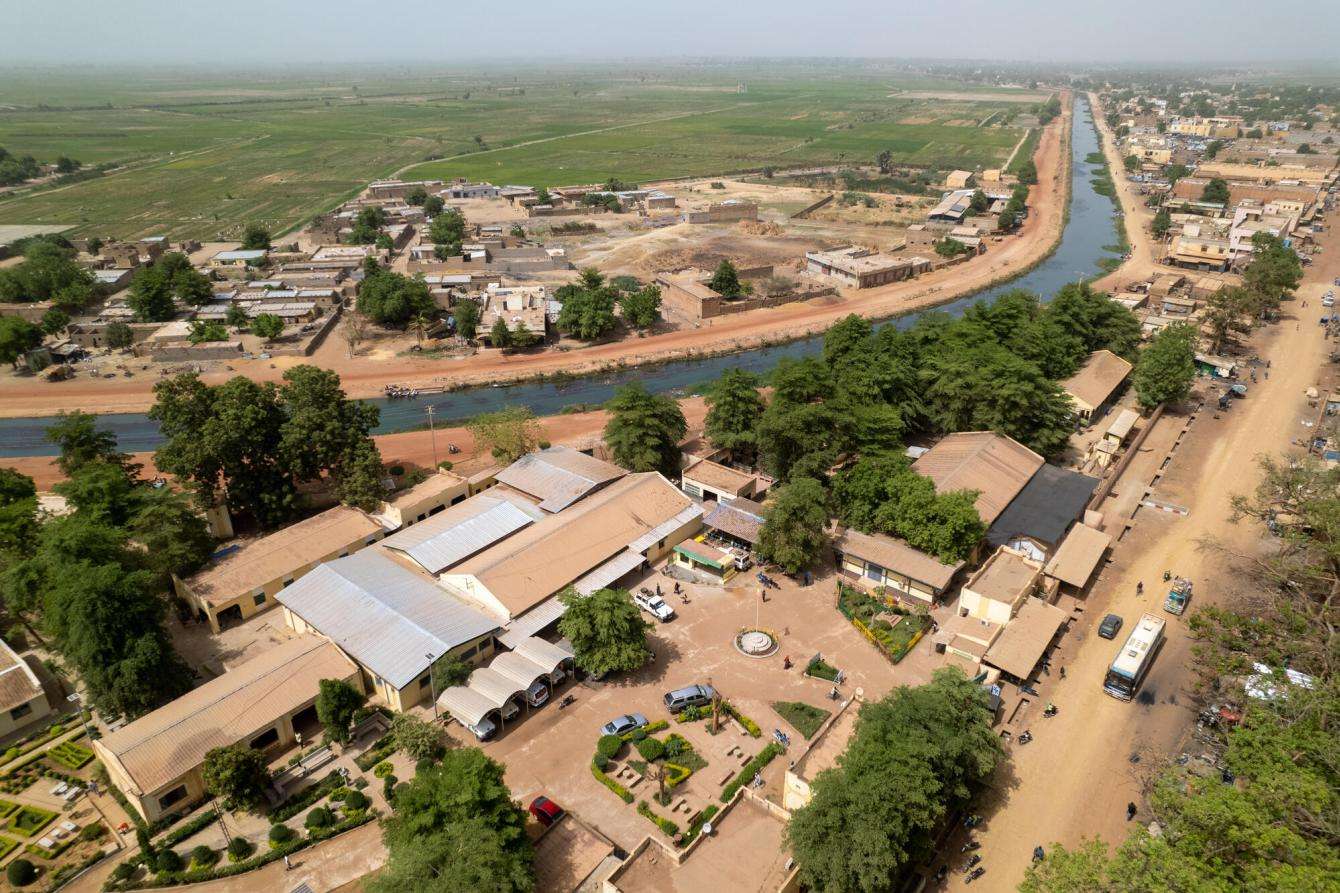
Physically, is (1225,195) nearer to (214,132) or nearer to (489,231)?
(489,231)

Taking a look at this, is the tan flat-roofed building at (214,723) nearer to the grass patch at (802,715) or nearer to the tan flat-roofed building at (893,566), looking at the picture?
the grass patch at (802,715)

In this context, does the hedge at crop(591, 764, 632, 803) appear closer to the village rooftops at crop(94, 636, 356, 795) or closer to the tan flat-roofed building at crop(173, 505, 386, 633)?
the village rooftops at crop(94, 636, 356, 795)

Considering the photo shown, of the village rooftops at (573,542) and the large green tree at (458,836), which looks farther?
the village rooftops at (573,542)

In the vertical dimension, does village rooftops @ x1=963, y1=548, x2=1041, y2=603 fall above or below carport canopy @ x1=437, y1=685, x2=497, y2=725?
above

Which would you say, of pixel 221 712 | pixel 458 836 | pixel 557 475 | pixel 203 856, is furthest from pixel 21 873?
pixel 557 475

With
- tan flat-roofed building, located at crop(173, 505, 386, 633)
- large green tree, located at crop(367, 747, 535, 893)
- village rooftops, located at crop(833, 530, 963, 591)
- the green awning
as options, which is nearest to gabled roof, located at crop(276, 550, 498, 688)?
tan flat-roofed building, located at crop(173, 505, 386, 633)

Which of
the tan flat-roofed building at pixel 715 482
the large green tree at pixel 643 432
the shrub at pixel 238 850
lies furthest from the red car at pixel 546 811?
the large green tree at pixel 643 432
